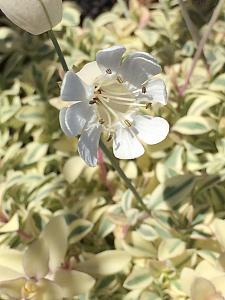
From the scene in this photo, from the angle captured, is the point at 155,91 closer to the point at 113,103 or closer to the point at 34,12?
the point at 113,103

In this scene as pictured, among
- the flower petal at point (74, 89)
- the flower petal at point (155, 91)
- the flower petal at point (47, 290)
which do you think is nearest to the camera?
the flower petal at point (74, 89)

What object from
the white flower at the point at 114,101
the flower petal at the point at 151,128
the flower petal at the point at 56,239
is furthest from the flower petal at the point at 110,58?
the flower petal at the point at 56,239

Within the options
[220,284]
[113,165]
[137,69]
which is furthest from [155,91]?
[220,284]

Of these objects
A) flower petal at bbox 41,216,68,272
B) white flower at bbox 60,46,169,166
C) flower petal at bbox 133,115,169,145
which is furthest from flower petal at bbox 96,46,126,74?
flower petal at bbox 41,216,68,272

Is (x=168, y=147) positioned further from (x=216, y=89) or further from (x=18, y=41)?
(x=18, y=41)

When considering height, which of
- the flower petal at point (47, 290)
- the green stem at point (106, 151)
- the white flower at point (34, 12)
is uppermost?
the white flower at point (34, 12)

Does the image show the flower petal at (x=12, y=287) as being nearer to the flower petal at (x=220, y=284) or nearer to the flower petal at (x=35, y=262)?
the flower petal at (x=35, y=262)
